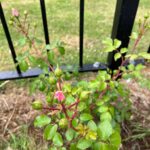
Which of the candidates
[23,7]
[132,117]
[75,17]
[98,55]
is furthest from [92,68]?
[23,7]

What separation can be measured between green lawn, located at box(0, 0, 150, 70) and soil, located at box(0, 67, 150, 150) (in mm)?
307

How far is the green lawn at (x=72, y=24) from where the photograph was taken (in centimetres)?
196

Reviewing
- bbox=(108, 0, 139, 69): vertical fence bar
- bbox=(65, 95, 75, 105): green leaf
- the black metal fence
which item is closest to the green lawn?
the black metal fence

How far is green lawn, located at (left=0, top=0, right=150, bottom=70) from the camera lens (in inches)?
77.1

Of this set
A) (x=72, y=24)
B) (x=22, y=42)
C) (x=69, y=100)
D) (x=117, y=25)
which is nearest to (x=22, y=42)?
(x=22, y=42)

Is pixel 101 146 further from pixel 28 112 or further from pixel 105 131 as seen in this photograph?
pixel 28 112

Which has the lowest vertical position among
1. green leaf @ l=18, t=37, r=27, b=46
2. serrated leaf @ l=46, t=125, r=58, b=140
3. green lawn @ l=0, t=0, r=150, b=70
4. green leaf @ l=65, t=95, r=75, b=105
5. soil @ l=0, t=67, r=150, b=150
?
soil @ l=0, t=67, r=150, b=150

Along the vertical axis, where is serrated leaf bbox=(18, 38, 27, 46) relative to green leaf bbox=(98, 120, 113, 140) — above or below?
above

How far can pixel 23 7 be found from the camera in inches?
94.0

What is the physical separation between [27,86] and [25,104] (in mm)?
181

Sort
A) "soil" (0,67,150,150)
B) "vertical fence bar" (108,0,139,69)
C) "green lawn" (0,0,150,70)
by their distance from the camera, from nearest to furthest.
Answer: "vertical fence bar" (108,0,139,69), "soil" (0,67,150,150), "green lawn" (0,0,150,70)

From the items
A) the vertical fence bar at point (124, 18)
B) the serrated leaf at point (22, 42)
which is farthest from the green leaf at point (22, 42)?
the vertical fence bar at point (124, 18)

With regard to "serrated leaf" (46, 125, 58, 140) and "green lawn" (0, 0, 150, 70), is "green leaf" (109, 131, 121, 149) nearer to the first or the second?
"serrated leaf" (46, 125, 58, 140)

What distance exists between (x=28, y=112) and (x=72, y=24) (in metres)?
1.07
